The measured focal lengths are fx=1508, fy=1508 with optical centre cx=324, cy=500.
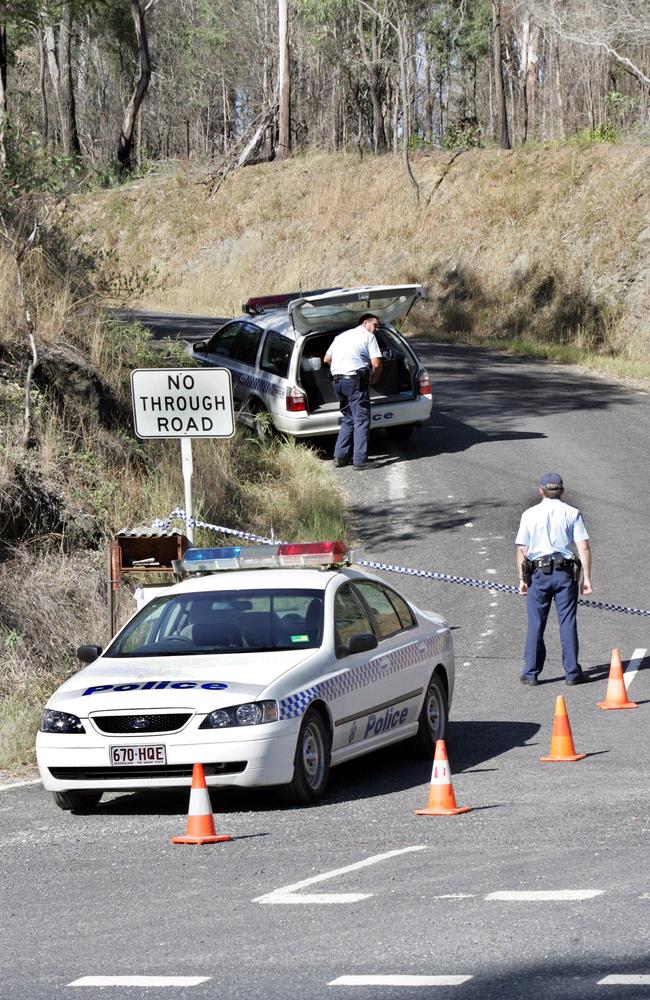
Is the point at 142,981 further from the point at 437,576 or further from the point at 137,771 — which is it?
the point at 437,576

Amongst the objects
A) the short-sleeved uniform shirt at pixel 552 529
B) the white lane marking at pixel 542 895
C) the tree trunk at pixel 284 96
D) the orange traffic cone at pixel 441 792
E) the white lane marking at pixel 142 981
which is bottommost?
the orange traffic cone at pixel 441 792

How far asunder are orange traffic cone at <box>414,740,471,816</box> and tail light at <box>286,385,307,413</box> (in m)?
12.3

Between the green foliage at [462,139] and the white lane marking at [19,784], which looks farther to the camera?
the green foliage at [462,139]

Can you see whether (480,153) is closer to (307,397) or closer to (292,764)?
(307,397)

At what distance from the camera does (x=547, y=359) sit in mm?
31828

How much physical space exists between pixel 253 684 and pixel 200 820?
1.07 m

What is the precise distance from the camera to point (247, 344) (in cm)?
2159

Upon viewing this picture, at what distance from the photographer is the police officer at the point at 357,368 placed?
1945 cm

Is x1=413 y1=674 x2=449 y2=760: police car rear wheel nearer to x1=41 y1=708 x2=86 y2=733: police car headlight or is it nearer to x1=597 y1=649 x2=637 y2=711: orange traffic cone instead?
x1=597 y1=649 x2=637 y2=711: orange traffic cone

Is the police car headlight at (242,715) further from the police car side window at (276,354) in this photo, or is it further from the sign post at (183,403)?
the police car side window at (276,354)

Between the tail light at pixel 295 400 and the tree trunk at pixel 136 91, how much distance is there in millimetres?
34608

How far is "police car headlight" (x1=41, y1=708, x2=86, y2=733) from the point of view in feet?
29.1

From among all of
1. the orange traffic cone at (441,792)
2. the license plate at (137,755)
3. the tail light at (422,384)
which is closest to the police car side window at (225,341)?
the tail light at (422,384)

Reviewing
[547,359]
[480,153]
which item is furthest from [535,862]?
[480,153]
